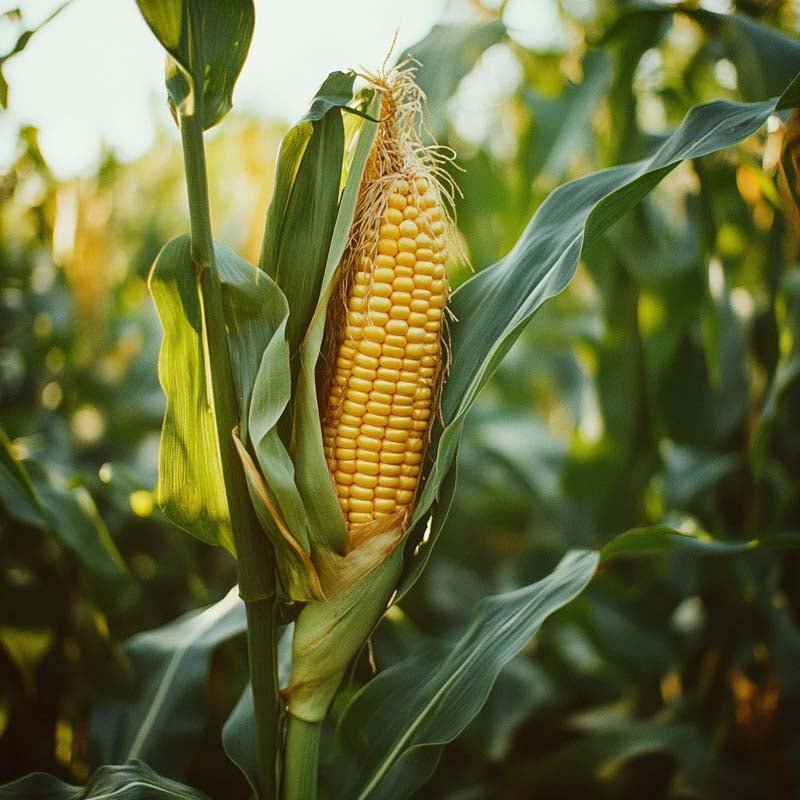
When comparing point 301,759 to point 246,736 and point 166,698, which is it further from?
point 166,698

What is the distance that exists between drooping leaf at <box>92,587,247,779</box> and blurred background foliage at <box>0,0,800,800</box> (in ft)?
0.10

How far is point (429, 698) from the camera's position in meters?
1.35

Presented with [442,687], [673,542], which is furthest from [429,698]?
[673,542]

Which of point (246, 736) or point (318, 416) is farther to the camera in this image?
point (246, 736)

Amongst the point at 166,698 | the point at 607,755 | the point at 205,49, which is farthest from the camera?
the point at 607,755

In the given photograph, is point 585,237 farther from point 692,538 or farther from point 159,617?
point 159,617

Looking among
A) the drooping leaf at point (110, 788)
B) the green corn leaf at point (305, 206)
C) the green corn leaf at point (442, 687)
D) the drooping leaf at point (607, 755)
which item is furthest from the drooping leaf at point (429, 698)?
the drooping leaf at point (607, 755)

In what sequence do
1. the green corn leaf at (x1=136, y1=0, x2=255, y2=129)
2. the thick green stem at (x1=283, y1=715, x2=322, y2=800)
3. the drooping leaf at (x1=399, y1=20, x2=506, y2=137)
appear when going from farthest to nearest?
1. the drooping leaf at (x1=399, y1=20, x2=506, y2=137)
2. the thick green stem at (x1=283, y1=715, x2=322, y2=800)
3. the green corn leaf at (x1=136, y1=0, x2=255, y2=129)

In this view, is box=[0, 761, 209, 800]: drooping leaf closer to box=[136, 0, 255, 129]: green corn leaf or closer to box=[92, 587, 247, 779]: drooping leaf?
box=[92, 587, 247, 779]: drooping leaf

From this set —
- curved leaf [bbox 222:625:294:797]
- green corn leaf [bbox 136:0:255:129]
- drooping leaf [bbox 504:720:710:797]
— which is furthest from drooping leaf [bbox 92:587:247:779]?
drooping leaf [bbox 504:720:710:797]

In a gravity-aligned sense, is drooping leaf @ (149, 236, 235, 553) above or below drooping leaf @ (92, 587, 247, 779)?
above

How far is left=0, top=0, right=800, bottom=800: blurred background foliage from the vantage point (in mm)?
1938

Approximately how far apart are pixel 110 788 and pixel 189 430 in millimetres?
580

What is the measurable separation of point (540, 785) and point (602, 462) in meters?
1.04
